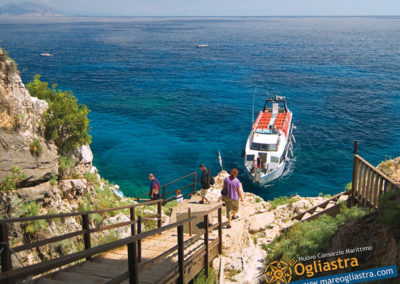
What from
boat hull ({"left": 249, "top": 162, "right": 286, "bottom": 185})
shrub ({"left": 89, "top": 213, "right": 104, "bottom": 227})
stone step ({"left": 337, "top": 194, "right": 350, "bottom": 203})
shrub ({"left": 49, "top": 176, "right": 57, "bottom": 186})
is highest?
stone step ({"left": 337, "top": 194, "right": 350, "bottom": 203})

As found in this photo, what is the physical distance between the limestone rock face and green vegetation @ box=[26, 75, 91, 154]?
0.44 meters

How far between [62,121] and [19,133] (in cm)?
189

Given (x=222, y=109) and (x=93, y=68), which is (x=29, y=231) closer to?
(x=222, y=109)

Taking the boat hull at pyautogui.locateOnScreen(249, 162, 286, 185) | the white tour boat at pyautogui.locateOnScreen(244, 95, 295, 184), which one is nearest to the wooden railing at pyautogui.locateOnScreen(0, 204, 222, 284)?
the boat hull at pyautogui.locateOnScreen(249, 162, 286, 185)

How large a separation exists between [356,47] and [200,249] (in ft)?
333

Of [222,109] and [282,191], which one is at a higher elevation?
[222,109]

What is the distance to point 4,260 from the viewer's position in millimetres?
4711

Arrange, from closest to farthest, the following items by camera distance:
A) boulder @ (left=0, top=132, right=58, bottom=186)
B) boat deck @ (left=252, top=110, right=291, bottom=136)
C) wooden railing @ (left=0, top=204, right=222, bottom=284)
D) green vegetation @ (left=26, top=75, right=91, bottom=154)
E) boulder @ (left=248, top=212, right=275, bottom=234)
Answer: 1. wooden railing @ (left=0, top=204, right=222, bottom=284)
2. boulder @ (left=248, top=212, right=275, bottom=234)
3. boulder @ (left=0, top=132, right=58, bottom=186)
4. green vegetation @ (left=26, top=75, right=91, bottom=154)
5. boat deck @ (left=252, top=110, right=291, bottom=136)

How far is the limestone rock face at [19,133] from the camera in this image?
1106cm

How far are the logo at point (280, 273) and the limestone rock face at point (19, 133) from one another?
26.2ft

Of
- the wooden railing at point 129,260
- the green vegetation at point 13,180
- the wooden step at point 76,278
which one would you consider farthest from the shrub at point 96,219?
the wooden step at point 76,278

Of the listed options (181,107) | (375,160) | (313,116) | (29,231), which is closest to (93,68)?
(181,107)

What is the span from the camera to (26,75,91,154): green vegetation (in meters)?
13.1

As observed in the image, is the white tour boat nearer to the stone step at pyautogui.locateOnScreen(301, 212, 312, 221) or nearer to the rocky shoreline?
the rocky shoreline
